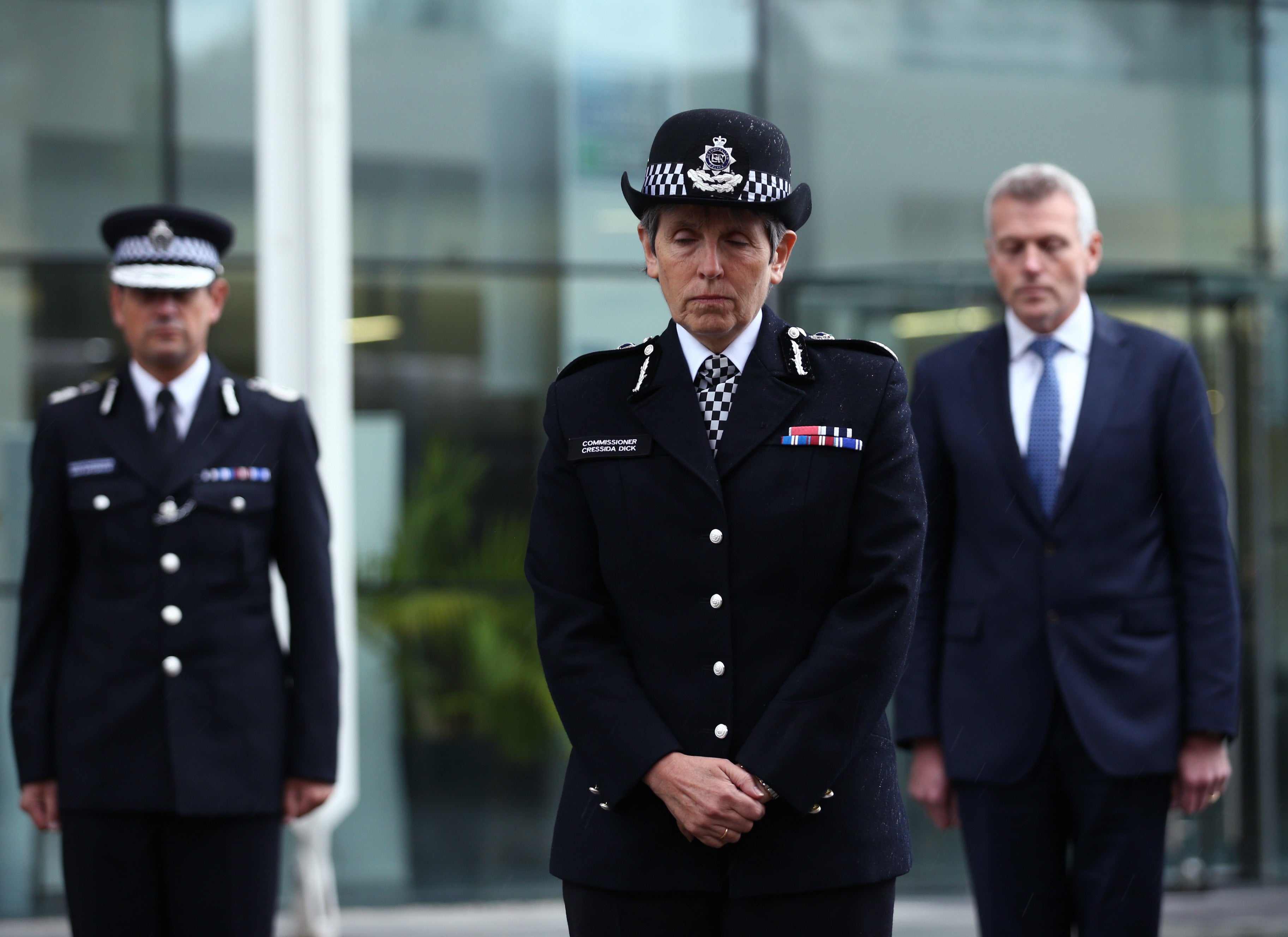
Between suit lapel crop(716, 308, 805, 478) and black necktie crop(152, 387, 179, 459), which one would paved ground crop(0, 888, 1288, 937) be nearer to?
black necktie crop(152, 387, 179, 459)

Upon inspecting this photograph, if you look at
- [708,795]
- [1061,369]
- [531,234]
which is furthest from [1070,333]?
[531,234]

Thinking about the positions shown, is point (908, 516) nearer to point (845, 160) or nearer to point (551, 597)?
point (551, 597)

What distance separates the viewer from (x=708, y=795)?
2377 millimetres

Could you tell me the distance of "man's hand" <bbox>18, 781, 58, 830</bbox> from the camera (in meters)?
3.74

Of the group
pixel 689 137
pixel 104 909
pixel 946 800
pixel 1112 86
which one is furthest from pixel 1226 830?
pixel 689 137

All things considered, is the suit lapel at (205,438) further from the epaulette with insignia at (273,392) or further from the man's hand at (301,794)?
the man's hand at (301,794)

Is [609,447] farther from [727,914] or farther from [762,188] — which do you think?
[727,914]

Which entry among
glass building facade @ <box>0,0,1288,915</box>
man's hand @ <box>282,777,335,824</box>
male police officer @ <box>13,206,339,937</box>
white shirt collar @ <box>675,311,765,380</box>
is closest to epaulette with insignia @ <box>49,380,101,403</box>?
male police officer @ <box>13,206,339,937</box>

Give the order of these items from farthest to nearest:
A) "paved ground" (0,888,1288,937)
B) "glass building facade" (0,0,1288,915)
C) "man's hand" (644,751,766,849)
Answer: "glass building facade" (0,0,1288,915)
"paved ground" (0,888,1288,937)
"man's hand" (644,751,766,849)

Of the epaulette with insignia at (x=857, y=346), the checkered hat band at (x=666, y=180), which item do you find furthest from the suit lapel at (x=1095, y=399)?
the checkered hat band at (x=666, y=180)

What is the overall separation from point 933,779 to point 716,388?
1.60 m

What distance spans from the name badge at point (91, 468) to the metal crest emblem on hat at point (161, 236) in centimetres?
54

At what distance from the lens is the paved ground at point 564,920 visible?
7.12 m

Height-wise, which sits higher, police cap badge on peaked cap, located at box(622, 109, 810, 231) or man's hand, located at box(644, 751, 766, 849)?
police cap badge on peaked cap, located at box(622, 109, 810, 231)
